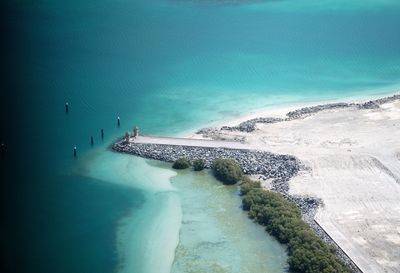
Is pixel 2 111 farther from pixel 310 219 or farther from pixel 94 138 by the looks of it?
pixel 310 219

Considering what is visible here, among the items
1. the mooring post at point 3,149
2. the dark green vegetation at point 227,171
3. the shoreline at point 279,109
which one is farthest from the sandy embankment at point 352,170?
the mooring post at point 3,149

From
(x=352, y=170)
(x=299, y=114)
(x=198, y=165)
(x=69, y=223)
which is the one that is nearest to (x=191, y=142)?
(x=198, y=165)

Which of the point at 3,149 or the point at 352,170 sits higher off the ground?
the point at 3,149

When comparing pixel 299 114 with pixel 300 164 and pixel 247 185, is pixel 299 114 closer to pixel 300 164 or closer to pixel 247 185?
pixel 300 164

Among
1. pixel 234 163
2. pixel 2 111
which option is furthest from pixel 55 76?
pixel 234 163

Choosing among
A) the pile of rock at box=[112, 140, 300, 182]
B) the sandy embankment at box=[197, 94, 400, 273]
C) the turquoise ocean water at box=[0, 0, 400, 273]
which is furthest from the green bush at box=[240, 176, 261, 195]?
the sandy embankment at box=[197, 94, 400, 273]

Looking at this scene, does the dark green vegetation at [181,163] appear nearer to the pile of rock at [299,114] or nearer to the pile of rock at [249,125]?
the pile of rock at [299,114]

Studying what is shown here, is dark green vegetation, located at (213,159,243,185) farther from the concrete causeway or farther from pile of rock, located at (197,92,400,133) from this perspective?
pile of rock, located at (197,92,400,133)
